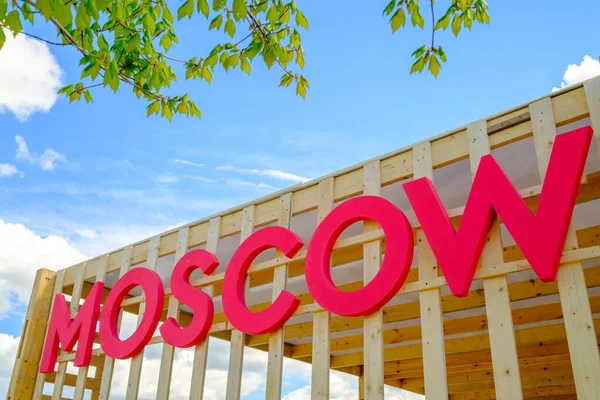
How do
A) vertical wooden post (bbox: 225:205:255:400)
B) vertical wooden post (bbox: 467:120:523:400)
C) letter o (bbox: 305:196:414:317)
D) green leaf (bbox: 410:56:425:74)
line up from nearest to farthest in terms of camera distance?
→ vertical wooden post (bbox: 467:120:523:400)
letter o (bbox: 305:196:414:317)
green leaf (bbox: 410:56:425:74)
vertical wooden post (bbox: 225:205:255:400)

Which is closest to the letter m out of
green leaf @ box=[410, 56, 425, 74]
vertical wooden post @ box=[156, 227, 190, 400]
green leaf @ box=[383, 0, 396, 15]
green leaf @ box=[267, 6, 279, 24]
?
vertical wooden post @ box=[156, 227, 190, 400]

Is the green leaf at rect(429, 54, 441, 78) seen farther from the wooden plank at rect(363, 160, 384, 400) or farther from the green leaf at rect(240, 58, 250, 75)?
the green leaf at rect(240, 58, 250, 75)

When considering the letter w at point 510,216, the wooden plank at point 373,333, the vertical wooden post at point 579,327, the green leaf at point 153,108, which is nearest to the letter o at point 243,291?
the wooden plank at point 373,333

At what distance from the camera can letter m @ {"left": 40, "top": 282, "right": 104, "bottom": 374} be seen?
234 inches

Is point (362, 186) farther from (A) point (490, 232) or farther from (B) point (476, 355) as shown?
(B) point (476, 355)

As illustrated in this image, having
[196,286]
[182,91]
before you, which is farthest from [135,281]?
[182,91]

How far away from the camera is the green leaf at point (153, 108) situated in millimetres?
4469

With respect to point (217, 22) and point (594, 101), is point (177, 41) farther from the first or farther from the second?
point (594, 101)

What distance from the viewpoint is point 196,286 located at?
5355 millimetres

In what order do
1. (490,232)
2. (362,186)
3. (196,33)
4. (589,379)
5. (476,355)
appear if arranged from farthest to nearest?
(476,355), (362,186), (196,33), (490,232), (589,379)

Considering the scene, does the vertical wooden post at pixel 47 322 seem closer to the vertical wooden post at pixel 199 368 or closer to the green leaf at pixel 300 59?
the vertical wooden post at pixel 199 368

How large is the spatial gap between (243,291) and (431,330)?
1.80m

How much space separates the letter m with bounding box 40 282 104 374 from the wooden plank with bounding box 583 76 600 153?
16.1 feet

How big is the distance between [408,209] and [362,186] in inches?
25.3
